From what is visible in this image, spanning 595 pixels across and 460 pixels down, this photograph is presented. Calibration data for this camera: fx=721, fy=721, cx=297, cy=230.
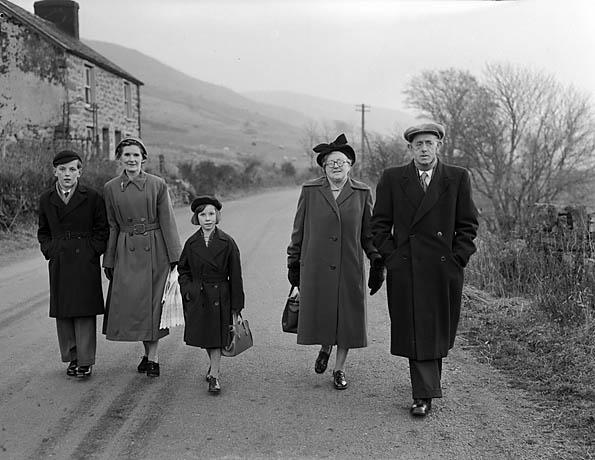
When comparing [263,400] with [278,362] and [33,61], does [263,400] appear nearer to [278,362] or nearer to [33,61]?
[278,362]

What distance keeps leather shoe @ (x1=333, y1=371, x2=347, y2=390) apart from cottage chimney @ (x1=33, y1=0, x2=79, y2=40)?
29.7 metres

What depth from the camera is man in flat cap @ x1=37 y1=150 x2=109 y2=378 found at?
5.84 metres

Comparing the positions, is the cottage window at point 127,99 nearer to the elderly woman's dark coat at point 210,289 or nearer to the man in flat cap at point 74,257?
the man in flat cap at point 74,257

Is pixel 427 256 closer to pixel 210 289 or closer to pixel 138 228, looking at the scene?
pixel 210 289

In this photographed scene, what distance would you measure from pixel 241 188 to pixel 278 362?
1361 inches

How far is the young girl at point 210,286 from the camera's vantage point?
5551mm

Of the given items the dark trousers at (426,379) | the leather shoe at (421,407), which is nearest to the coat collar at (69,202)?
the dark trousers at (426,379)

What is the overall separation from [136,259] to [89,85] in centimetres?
2595

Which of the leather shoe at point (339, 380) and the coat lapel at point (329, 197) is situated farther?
the coat lapel at point (329, 197)

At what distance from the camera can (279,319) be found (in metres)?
8.29

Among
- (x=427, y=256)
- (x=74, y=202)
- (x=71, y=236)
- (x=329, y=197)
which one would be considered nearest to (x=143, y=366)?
(x=71, y=236)

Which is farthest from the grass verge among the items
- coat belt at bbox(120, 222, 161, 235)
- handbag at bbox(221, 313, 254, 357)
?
coat belt at bbox(120, 222, 161, 235)

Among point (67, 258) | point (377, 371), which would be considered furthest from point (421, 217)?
point (67, 258)

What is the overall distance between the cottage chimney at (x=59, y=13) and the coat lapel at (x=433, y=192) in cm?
2996
